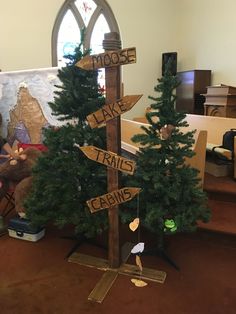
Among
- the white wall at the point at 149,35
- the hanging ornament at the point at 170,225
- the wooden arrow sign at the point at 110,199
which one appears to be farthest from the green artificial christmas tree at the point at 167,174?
the white wall at the point at 149,35

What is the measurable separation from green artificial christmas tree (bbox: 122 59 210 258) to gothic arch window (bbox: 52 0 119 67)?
383 cm

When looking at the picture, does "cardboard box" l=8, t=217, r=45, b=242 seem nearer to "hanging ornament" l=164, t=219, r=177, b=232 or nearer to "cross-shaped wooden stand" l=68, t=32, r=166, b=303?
"cross-shaped wooden stand" l=68, t=32, r=166, b=303

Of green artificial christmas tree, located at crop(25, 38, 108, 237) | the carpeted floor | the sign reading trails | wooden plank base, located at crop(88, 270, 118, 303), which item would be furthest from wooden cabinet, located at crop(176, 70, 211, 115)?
wooden plank base, located at crop(88, 270, 118, 303)

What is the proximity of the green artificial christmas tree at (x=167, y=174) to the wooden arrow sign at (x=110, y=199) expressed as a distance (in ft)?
0.34

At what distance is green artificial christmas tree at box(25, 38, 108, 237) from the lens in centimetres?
210

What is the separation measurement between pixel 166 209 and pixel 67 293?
80 cm

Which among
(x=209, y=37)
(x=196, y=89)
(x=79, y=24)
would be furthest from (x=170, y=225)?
(x=79, y=24)

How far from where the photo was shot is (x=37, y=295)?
1.85 m

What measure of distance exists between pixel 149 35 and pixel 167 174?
5118 mm

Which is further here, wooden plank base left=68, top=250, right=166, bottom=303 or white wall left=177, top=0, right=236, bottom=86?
white wall left=177, top=0, right=236, bottom=86

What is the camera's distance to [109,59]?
1.82 metres

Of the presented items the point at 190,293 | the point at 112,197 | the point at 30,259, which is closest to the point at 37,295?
the point at 30,259

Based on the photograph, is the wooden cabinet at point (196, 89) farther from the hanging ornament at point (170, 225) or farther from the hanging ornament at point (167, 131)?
the hanging ornament at point (170, 225)

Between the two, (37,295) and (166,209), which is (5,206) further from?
(166,209)
